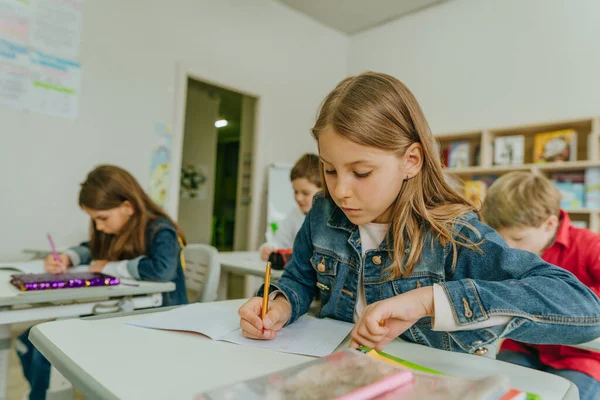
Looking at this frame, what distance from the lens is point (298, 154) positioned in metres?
4.48

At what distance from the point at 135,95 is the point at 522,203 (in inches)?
110

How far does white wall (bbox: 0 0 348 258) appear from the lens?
9.00ft

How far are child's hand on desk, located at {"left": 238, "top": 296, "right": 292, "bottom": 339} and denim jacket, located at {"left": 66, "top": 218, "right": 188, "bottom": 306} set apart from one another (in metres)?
0.90

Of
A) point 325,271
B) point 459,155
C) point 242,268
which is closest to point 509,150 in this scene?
point 459,155

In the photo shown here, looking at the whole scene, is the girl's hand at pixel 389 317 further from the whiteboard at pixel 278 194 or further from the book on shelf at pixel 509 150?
the whiteboard at pixel 278 194

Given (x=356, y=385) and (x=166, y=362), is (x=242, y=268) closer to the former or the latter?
(x=166, y=362)

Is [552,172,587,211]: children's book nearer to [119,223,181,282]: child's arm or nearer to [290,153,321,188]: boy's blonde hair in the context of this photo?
[290,153,321,188]: boy's blonde hair

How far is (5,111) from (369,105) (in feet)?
8.83

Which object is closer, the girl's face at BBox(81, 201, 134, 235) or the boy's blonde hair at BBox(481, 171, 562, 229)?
the boy's blonde hair at BBox(481, 171, 562, 229)

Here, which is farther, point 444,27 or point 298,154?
point 298,154

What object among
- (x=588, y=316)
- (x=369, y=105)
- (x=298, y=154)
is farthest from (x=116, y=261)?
(x=298, y=154)

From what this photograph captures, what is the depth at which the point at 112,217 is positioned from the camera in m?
1.79

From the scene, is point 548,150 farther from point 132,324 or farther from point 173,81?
point 132,324

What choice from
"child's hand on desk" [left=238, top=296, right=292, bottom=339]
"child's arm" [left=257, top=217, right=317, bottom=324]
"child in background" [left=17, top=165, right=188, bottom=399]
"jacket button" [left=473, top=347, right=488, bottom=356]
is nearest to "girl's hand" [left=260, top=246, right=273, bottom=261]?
"child in background" [left=17, top=165, right=188, bottom=399]
